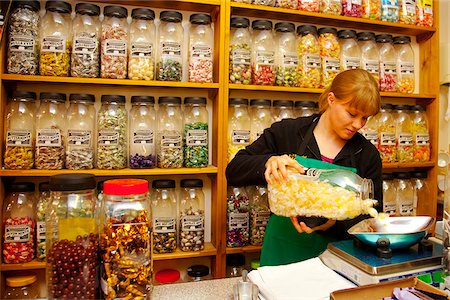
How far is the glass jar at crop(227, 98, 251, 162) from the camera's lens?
74.2 inches

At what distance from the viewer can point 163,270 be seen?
74.6 inches

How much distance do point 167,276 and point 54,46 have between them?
1217 mm

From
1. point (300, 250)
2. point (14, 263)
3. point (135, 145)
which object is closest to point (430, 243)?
point (300, 250)

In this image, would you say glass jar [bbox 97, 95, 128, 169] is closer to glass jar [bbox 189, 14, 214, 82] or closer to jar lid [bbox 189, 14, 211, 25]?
glass jar [bbox 189, 14, 214, 82]

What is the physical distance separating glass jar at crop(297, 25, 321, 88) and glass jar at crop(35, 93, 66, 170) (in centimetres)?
122

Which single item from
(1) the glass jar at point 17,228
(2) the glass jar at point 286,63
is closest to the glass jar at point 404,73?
(2) the glass jar at point 286,63

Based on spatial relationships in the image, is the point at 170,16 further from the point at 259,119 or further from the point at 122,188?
the point at 122,188

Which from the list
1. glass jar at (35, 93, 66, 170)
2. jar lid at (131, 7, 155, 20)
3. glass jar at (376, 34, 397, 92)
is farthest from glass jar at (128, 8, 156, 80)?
glass jar at (376, 34, 397, 92)

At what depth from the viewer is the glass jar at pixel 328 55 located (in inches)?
79.0

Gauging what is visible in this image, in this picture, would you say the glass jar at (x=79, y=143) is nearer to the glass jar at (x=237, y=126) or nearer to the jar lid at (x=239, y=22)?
the glass jar at (x=237, y=126)

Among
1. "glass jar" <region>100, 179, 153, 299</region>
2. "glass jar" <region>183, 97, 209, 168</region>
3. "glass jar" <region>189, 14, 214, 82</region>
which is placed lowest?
"glass jar" <region>100, 179, 153, 299</region>

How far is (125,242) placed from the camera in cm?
84

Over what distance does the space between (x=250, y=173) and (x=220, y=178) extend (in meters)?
0.54

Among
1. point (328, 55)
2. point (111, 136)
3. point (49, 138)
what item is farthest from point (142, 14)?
point (328, 55)
